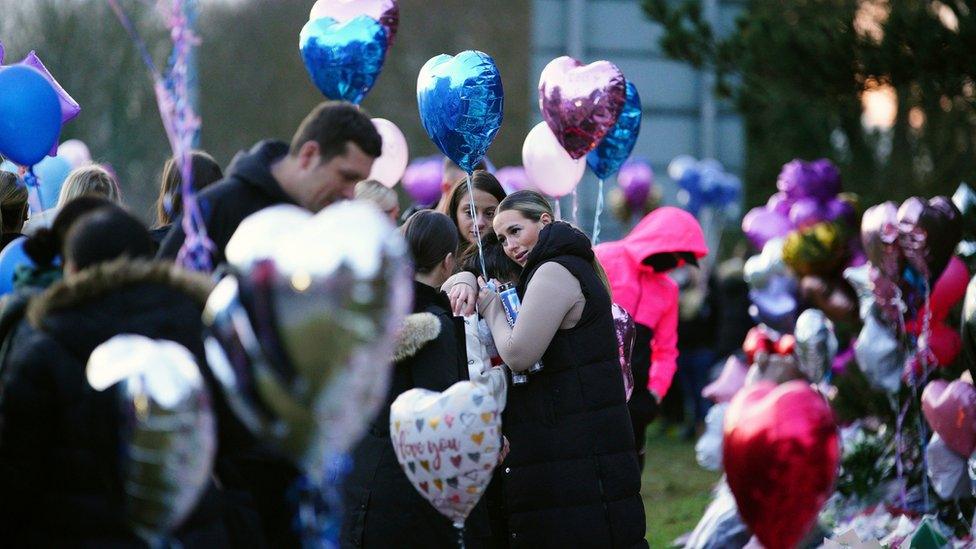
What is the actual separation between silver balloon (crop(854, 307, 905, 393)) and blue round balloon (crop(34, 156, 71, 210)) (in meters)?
3.97

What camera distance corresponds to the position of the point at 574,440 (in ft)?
14.0

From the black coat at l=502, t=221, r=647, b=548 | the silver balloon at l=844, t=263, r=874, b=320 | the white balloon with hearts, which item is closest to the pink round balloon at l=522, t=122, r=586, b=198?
the black coat at l=502, t=221, r=647, b=548

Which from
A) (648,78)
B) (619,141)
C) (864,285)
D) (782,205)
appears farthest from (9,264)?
(648,78)

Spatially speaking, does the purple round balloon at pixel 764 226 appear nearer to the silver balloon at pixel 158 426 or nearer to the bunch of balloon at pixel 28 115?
the bunch of balloon at pixel 28 115

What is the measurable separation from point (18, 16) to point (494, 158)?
32.8 ft

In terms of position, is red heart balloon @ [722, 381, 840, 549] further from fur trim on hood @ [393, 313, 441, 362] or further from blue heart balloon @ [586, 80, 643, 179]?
blue heart balloon @ [586, 80, 643, 179]

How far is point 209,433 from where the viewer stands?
2.81 m

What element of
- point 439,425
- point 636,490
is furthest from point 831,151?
point 439,425

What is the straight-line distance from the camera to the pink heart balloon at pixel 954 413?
5.86m

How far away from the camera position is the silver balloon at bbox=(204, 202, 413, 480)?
2727 mm

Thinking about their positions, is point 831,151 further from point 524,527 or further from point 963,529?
point 524,527

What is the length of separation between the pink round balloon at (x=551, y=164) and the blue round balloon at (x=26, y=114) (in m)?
1.99

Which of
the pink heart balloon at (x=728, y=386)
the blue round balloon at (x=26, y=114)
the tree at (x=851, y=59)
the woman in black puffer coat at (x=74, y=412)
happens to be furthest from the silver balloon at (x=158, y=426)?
the pink heart balloon at (x=728, y=386)

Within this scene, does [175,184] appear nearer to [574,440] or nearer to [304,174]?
[304,174]
